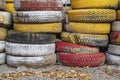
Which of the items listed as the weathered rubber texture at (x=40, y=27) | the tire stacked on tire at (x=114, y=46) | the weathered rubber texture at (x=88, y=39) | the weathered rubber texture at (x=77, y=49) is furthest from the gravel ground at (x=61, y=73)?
the weathered rubber texture at (x=40, y=27)

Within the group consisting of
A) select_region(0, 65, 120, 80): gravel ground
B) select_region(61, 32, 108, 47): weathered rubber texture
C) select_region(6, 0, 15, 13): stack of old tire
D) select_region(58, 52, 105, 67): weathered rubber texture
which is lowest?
select_region(0, 65, 120, 80): gravel ground

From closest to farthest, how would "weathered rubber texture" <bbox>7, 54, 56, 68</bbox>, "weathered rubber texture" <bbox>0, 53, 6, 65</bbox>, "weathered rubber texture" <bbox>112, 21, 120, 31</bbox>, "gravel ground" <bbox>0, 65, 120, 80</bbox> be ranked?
"gravel ground" <bbox>0, 65, 120, 80</bbox>, "weathered rubber texture" <bbox>7, 54, 56, 68</bbox>, "weathered rubber texture" <bbox>0, 53, 6, 65</bbox>, "weathered rubber texture" <bbox>112, 21, 120, 31</bbox>

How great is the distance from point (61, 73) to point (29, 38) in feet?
2.83

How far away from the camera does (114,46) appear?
498 centimetres

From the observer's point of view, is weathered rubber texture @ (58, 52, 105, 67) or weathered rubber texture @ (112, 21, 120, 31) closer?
weathered rubber texture @ (58, 52, 105, 67)

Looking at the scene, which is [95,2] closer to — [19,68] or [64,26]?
[64,26]

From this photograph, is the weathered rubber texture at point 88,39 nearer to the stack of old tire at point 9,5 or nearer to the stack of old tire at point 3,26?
the stack of old tire at point 3,26

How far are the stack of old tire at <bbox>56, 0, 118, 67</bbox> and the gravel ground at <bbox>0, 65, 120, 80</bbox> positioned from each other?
155mm

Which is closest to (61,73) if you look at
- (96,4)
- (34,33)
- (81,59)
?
(81,59)

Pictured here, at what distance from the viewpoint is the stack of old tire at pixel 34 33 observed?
4.60 m

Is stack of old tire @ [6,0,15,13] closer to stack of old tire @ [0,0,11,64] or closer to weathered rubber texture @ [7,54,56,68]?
stack of old tire @ [0,0,11,64]

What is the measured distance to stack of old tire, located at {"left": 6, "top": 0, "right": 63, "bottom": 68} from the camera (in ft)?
15.1

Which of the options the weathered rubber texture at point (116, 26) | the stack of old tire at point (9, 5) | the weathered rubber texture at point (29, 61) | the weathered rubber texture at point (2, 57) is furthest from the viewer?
the stack of old tire at point (9, 5)

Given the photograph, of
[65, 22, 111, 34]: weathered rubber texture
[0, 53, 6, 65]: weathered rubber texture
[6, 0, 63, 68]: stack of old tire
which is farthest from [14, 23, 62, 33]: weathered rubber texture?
[0, 53, 6, 65]: weathered rubber texture
